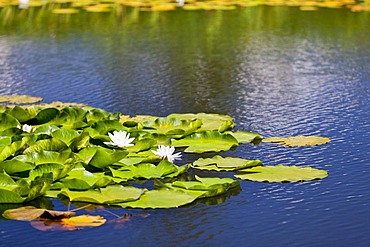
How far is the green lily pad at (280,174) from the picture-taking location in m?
3.57

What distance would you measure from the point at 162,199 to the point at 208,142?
2.98ft

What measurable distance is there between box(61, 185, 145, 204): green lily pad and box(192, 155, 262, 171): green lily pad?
18.8 inches

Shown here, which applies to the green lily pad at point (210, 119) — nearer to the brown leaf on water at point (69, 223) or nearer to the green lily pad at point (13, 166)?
the green lily pad at point (13, 166)

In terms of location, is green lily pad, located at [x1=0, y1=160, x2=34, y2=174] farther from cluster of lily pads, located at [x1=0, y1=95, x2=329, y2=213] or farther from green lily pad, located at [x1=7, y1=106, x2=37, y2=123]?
green lily pad, located at [x1=7, y1=106, x2=37, y2=123]

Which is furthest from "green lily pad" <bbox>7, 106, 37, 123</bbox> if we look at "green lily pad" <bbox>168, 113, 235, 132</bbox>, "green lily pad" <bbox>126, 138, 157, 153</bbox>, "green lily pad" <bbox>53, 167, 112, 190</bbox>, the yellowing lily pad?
the yellowing lily pad

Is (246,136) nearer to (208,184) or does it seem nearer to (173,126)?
(173,126)

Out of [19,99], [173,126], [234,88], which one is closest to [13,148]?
[173,126]

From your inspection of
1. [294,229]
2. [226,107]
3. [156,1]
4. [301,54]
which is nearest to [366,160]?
[294,229]

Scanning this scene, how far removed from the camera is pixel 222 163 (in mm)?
3752

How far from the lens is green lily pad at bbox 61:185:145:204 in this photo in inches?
127

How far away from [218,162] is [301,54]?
3.30 m

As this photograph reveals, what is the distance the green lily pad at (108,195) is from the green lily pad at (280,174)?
543 millimetres

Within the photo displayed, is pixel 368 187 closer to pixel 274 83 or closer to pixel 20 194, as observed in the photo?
pixel 20 194

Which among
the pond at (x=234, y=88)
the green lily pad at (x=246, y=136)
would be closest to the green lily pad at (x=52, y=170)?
the pond at (x=234, y=88)
